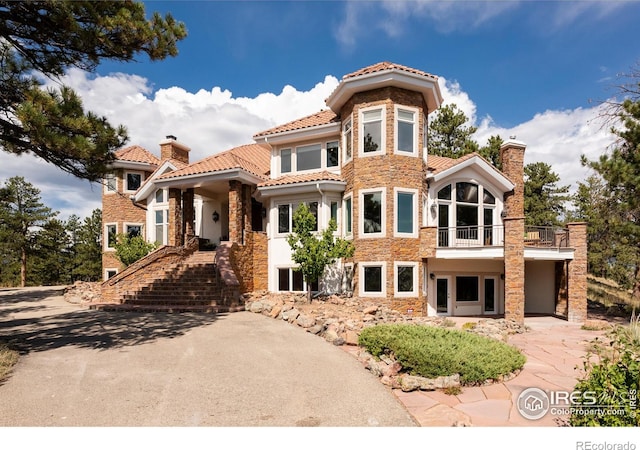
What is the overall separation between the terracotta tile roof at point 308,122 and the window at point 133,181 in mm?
10999

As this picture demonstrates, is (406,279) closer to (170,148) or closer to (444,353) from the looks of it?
(444,353)

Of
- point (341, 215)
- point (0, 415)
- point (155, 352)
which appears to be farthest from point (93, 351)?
point (341, 215)

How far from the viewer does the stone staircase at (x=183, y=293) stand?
522 inches

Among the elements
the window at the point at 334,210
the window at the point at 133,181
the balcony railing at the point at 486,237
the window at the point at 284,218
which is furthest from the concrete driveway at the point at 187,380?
the window at the point at 133,181

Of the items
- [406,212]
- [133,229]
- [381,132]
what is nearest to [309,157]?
[381,132]

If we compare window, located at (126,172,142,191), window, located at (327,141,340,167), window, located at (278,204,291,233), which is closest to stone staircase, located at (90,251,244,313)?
window, located at (278,204,291,233)

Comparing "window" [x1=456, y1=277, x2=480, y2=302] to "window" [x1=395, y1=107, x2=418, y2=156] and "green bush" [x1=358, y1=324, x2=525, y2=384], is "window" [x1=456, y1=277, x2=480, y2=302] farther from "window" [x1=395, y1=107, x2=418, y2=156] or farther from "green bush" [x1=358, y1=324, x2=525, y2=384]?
"green bush" [x1=358, y1=324, x2=525, y2=384]

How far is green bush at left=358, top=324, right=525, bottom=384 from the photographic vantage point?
6.39m

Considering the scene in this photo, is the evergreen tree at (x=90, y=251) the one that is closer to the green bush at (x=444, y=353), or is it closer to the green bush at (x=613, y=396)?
the green bush at (x=444, y=353)

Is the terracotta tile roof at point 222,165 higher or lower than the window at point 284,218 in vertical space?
higher

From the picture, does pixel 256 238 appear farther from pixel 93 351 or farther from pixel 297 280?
pixel 93 351

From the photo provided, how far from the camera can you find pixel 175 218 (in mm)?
18078

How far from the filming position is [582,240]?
48.2 feet

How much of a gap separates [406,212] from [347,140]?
167 inches
